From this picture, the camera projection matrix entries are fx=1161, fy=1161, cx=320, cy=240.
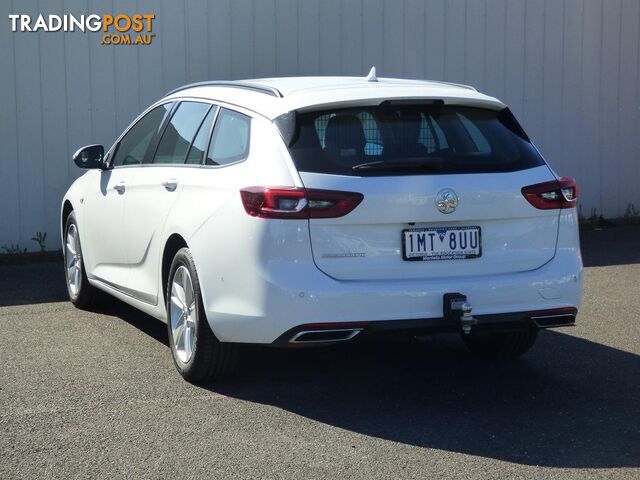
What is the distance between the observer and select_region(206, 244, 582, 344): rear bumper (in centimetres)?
559

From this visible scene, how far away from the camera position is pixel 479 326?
5.80 m

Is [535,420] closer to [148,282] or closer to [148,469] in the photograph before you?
[148,469]

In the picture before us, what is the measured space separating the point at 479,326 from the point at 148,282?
226 centimetres

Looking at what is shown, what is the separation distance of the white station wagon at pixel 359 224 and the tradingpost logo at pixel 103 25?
201 inches

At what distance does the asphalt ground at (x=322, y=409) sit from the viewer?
5.02 meters

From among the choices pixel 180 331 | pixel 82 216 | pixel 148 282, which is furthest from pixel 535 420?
pixel 82 216

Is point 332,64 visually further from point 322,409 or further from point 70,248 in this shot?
point 322,409

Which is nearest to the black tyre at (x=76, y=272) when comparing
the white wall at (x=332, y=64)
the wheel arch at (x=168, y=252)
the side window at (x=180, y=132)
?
the side window at (x=180, y=132)

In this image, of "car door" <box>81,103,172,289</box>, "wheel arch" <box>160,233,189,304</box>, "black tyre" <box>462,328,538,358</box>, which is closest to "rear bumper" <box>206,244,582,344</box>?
"wheel arch" <box>160,233,189,304</box>

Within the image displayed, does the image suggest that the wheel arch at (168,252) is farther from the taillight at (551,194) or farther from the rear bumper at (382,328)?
the taillight at (551,194)

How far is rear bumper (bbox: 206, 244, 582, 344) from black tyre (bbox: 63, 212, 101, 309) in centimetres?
284

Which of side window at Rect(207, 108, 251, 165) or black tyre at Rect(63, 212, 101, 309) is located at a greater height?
side window at Rect(207, 108, 251, 165)

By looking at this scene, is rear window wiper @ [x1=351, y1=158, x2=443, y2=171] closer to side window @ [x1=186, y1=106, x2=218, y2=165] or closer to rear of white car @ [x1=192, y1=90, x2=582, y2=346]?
rear of white car @ [x1=192, y1=90, x2=582, y2=346]

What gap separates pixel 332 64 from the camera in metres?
12.2
